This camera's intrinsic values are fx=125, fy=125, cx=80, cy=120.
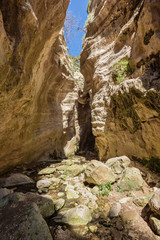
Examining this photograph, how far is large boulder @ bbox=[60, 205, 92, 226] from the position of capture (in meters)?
2.61

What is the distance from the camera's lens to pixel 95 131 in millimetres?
7398

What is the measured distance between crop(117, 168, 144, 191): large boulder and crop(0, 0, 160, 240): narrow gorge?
3 centimetres

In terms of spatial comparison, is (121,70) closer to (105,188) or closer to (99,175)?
(99,175)

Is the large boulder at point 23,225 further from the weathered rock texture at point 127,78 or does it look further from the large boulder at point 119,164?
the weathered rock texture at point 127,78

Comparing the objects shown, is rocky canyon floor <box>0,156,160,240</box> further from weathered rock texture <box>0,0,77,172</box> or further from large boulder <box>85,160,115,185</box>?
weathered rock texture <box>0,0,77,172</box>

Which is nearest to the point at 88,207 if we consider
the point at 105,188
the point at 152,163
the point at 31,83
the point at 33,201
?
the point at 105,188

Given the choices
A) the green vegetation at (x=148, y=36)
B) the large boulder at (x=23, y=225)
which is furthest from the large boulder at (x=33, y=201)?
the green vegetation at (x=148, y=36)

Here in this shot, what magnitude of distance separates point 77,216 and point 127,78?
4913mm

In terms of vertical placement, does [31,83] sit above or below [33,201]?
above

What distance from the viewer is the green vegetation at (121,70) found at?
5301 millimetres

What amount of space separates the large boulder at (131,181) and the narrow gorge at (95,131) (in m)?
0.03

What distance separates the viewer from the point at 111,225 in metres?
2.55

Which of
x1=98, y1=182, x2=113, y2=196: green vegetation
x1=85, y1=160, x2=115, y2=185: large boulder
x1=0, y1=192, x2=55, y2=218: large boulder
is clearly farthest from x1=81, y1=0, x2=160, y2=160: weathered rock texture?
x1=0, y1=192, x2=55, y2=218: large boulder

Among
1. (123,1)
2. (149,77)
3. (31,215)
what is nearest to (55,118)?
(149,77)
